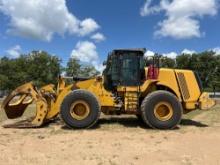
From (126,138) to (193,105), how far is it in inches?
165

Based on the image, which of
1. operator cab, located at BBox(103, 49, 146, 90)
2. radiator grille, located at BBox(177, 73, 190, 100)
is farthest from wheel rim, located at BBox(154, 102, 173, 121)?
operator cab, located at BBox(103, 49, 146, 90)

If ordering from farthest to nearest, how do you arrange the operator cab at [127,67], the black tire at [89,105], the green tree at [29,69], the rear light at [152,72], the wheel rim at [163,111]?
the green tree at [29,69], the operator cab at [127,67], the rear light at [152,72], the wheel rim at [163,111], the black tire at [89,105]

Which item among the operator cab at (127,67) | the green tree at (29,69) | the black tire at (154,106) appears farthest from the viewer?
the green tree at (29,69)

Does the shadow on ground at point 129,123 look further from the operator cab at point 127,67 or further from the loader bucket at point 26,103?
the operator cab at point 127,67

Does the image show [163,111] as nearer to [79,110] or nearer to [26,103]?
[79,110]

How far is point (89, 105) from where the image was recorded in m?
14.3

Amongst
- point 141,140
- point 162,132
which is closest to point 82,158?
point 141,140

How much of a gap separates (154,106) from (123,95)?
1.20 m

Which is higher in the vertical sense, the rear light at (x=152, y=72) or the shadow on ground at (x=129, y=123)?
the rear light at (x=152, y=72)

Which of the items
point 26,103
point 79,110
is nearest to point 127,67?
point 79,110

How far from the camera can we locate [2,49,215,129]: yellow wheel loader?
14.4 meters

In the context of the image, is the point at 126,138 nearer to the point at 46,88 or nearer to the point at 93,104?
the point at 93,104

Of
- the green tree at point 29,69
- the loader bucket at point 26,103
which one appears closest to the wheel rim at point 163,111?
the loader bucket at point 26,103

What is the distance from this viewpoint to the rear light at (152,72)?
586 inches
